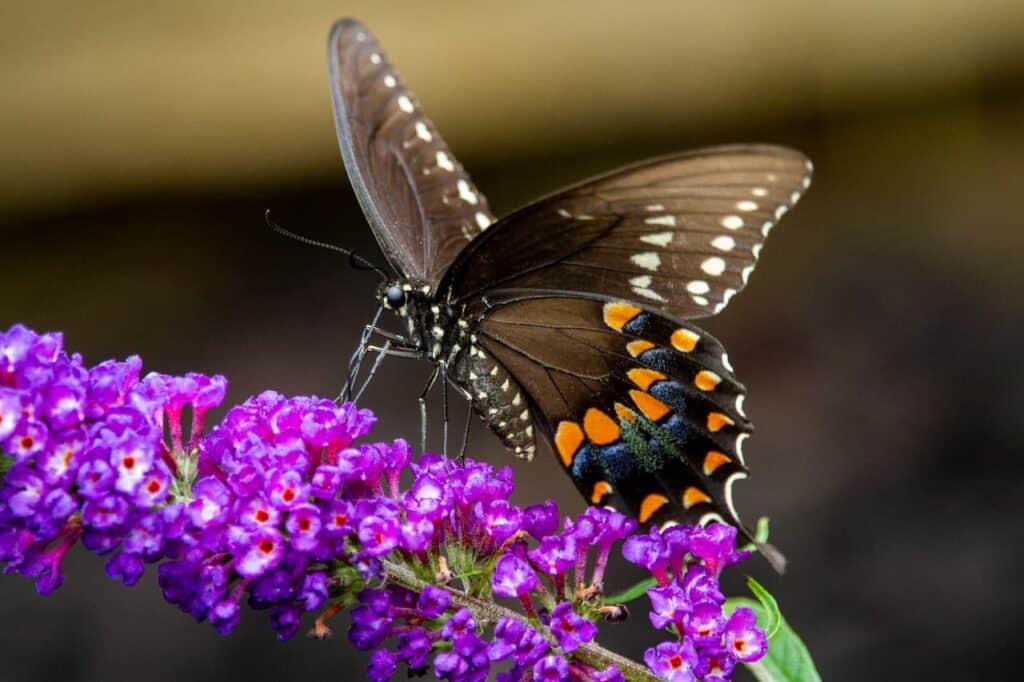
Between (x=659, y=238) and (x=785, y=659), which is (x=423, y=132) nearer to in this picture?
(x=659, y=238)

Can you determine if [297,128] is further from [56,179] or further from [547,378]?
[547,378]

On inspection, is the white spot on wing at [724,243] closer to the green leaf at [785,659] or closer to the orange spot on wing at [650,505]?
the orange spot on wing at [650,505]

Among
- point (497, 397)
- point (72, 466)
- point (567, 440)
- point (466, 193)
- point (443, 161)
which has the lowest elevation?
point (567, 440)

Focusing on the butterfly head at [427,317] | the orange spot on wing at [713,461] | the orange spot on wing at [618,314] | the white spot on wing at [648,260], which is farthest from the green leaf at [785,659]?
the butterfly head at [427,317]

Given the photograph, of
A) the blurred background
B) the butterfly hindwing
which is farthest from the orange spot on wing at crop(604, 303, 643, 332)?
the blurred background

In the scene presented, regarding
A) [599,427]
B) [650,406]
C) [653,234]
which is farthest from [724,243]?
[599,427]

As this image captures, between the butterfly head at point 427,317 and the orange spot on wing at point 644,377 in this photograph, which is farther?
the butterfly head at point 427,317
